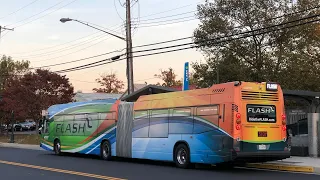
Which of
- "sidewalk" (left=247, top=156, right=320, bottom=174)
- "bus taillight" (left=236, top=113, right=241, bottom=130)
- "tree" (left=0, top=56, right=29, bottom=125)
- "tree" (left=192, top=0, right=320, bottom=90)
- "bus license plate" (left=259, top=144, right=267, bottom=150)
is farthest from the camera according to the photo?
"tree" (left=0, top=56, right=29, bottom=125)

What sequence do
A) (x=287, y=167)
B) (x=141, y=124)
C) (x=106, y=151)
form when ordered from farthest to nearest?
(x=106, y=151) < (x=141, y=124) < (x=287, y=167)

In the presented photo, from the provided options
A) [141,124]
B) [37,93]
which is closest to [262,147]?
[141,124]

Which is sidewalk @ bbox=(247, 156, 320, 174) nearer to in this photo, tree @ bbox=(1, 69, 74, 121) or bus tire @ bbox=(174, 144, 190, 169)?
bus tire @ bbox=(174, 144, 190, 169)

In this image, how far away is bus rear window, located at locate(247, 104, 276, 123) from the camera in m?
15.4

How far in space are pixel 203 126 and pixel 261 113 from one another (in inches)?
81.9

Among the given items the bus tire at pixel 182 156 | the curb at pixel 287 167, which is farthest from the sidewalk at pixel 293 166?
the bus tire at pixel 182 156

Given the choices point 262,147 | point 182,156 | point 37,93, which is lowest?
point 182,156

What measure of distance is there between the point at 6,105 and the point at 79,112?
22452 millimetres

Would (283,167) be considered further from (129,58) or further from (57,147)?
(57,147)

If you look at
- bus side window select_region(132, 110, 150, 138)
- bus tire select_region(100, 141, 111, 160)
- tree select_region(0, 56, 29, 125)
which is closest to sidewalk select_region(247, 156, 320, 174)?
bus side window select_region(132, 110, 150, 138)

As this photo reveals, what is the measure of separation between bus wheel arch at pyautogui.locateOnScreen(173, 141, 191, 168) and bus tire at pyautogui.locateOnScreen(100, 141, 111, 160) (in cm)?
514

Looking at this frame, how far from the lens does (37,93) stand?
1647 inches

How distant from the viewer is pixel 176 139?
17.3 metres

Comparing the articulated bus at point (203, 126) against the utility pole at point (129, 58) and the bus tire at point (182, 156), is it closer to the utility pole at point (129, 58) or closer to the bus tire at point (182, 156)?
the bus tire at point (182, 156)
